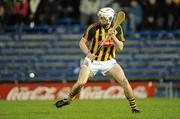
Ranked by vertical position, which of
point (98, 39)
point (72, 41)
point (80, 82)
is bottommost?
point (72, 41)

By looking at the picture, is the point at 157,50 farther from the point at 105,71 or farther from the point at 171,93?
the point at 105,71

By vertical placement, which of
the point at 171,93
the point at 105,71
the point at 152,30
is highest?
the point at 105,71

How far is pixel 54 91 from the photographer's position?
62.4 ft

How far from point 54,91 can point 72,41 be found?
8.92 ft

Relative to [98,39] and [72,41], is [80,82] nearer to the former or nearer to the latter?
[98,39]

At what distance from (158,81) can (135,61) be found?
1113mm

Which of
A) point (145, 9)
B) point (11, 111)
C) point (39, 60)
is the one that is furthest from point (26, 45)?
point (11, 111)

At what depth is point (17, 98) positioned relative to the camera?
19062mm

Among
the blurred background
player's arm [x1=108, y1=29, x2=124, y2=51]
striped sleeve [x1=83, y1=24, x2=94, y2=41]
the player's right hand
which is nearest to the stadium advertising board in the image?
the blurred background

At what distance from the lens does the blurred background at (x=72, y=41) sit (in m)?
20.1

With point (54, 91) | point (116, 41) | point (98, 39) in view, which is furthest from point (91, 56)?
point (54, 91)

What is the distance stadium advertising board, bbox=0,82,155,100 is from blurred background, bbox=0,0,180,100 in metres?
0.49

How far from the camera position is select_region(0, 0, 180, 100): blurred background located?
20.1 m

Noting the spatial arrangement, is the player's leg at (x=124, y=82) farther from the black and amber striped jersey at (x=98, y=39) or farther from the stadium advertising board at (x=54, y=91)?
the stadium advertising board at (x=54, y=91)
